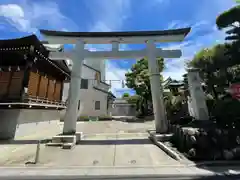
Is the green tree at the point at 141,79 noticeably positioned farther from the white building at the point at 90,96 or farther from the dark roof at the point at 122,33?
the dark roof at the point at 122,33

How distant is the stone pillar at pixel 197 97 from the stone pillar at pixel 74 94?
6.12 metres

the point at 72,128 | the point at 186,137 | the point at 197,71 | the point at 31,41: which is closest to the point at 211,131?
the point at 186,137

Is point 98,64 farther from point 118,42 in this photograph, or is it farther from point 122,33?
point 122,33

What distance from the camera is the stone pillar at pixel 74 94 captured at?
9.05 m

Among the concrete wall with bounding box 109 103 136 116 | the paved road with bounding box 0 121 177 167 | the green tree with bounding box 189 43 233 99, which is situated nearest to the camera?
the paved road with bounding box 0 121 177 167

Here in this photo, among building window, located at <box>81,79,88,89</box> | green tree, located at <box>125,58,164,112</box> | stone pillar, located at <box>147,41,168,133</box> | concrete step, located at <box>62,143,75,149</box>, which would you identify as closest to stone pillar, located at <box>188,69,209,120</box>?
stone pillar, located at <box>147,41,168,133</box>

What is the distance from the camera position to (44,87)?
13.8m

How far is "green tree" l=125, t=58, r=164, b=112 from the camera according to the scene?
21688mm

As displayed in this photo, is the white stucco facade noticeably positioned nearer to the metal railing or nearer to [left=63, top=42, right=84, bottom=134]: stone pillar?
the metal railing

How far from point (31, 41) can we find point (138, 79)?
1431 centimetres

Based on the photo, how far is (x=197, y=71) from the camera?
846cm

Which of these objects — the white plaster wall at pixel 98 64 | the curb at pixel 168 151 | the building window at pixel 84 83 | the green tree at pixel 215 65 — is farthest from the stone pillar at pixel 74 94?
the white plaster wall at pixel 98 64

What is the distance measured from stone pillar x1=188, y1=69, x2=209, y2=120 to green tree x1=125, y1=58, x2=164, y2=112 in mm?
12184

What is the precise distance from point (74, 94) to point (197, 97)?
21.3ft
